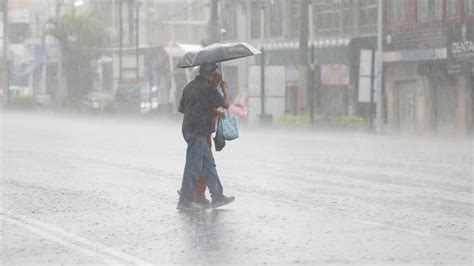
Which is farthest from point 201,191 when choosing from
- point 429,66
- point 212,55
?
point 429,66

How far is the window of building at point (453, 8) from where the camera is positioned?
145 feet

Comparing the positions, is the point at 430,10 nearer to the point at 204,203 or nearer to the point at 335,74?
the point at 335,74

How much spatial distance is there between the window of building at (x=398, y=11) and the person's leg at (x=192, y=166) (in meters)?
35.5

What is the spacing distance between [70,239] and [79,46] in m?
64.9

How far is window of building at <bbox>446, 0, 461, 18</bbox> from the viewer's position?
44188mm

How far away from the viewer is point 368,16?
164 ft

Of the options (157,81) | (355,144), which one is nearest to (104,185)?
(355,144)

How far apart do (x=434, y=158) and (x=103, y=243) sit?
14683 mm

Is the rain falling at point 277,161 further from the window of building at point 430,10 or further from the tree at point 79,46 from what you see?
the tree at point 79,46

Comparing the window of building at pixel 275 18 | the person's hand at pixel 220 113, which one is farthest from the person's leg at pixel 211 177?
the window of building at pixel 275 18

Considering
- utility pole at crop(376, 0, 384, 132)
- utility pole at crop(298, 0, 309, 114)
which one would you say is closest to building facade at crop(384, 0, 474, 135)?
utility pole at crop(376, 0, 384, 132)

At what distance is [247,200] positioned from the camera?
14.5m

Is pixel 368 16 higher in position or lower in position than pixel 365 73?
higher

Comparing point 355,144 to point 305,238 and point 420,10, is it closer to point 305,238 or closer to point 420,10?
point 420,10
